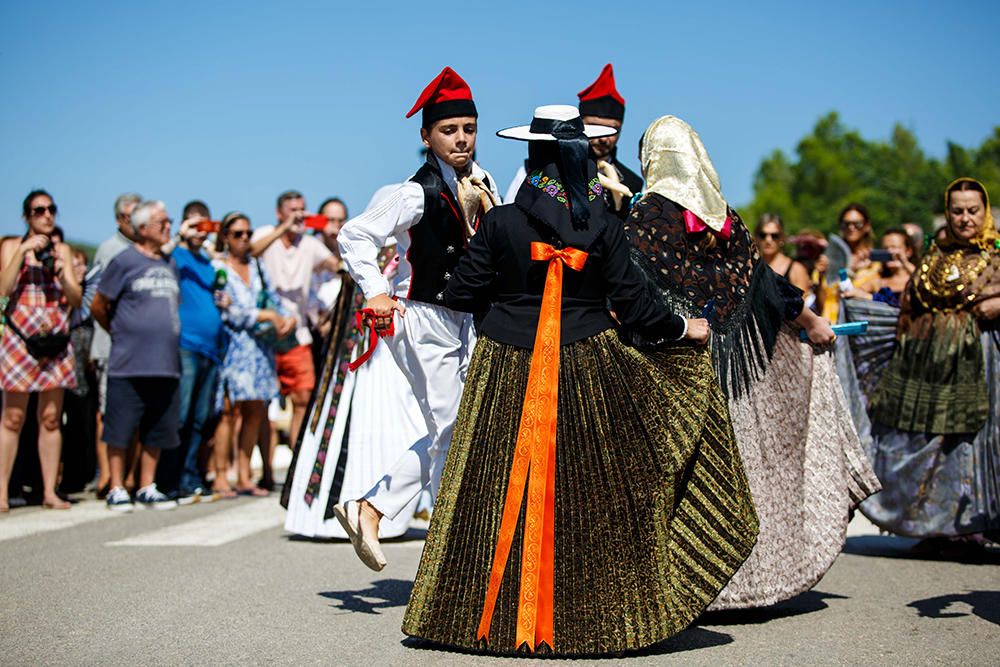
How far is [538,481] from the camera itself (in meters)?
4.78

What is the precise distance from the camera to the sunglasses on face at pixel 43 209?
31.3ft

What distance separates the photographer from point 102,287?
978cm

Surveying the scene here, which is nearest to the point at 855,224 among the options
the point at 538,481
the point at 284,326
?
the point at 284,326

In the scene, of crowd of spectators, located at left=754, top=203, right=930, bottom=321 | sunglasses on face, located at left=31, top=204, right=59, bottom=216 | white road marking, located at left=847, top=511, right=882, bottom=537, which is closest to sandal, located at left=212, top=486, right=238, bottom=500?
sunglasses on face, located at left=31, top=204, right=59, bottom=216

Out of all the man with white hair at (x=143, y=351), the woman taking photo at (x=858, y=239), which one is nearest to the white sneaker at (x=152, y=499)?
the man with white hair at (x=143, y=351)

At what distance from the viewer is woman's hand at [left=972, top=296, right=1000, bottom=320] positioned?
7500mm

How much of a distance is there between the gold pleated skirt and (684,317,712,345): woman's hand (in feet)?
0.16

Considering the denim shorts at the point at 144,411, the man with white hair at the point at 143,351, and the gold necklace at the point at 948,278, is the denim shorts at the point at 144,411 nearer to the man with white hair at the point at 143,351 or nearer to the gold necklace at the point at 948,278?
the man with white hair at the point at 143,351

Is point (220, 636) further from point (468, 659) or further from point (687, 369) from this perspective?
point (687, 369)

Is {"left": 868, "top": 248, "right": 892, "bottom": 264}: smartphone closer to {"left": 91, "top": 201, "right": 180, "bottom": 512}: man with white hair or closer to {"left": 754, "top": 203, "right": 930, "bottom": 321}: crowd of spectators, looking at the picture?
{"left": 754, "top": 203, "right": 930, "bottom": 321}: crowd of spectators

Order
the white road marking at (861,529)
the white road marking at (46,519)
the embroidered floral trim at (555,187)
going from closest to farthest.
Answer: the embroidered floral trim at (555,187), the white road marking at (46,519), the white road marking at (861,529)

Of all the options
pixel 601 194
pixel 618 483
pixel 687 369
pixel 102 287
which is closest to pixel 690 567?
pixel 618 483

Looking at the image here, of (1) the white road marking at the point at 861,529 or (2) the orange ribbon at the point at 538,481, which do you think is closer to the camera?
(2) the orange ribbon at the point at 538,481

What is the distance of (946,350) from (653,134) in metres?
2.82
